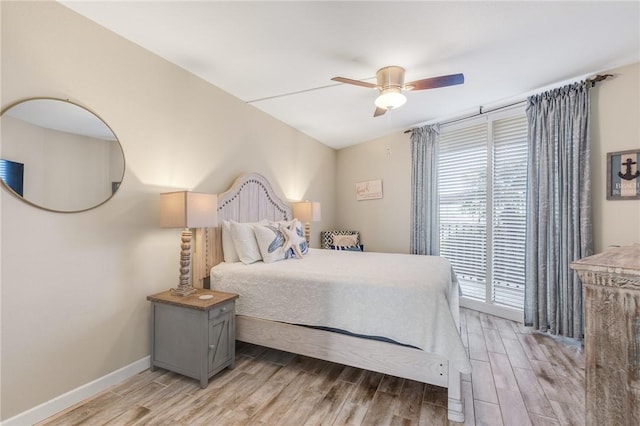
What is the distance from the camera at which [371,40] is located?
85.4 inches

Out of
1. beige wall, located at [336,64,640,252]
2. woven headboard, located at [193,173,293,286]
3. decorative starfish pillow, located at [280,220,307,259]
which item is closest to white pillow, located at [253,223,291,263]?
decorative starfish pillow, located at [280,220,307,259]

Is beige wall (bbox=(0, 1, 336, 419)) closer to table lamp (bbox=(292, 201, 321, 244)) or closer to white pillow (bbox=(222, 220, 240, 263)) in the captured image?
white pillow (bbox=(222, 220, 240, 263))

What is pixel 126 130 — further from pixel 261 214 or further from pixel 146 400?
pixel 146 400

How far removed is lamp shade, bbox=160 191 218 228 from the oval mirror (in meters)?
0.36

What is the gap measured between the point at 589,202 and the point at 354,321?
264cm

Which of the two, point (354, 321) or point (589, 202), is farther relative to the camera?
point (589, 202)

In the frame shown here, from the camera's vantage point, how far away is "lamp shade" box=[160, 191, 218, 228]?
216 centimetres

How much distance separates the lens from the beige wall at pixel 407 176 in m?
2.65

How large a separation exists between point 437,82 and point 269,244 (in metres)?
2.08

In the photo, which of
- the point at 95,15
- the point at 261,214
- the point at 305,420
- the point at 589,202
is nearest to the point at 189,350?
the point at 305,420

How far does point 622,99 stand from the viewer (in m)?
2.69

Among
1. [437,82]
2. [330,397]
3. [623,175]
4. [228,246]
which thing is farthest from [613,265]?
[623,175]

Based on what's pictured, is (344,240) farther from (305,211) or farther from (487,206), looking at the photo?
(487,206)

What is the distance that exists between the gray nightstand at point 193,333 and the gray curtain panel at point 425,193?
9.61ft
